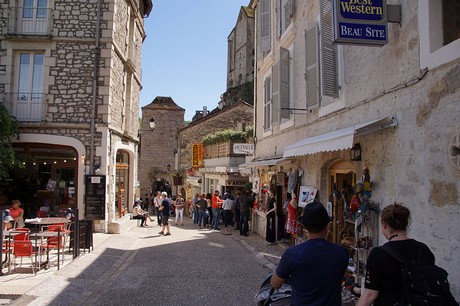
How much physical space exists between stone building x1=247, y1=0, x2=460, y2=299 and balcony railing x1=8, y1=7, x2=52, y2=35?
789 centimetres

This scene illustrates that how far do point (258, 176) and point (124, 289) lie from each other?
8407 mm

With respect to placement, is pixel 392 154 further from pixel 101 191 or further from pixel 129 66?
pixel 129 66

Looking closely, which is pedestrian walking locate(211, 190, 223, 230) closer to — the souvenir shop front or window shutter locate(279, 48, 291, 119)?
the souvenir shop front

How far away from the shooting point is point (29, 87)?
12.8m

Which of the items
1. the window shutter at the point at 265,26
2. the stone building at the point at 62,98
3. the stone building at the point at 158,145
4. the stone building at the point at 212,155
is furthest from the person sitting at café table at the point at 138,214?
the stone building at the point at 158,145

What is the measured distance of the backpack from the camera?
2.38 meters

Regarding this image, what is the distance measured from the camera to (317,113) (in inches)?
340

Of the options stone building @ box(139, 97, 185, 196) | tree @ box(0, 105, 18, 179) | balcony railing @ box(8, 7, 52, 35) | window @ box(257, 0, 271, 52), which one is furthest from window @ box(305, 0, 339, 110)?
stone building @ box(139, 97, 185, 196)

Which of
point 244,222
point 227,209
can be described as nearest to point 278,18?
point 244,222

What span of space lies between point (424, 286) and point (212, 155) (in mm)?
22159

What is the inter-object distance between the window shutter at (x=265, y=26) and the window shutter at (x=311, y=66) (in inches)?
165

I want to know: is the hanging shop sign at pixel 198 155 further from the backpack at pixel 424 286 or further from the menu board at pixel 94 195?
the backpack at pixel 424 286

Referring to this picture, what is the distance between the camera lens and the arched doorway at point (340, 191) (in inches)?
302

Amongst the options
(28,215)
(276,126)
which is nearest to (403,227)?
(276,126)
